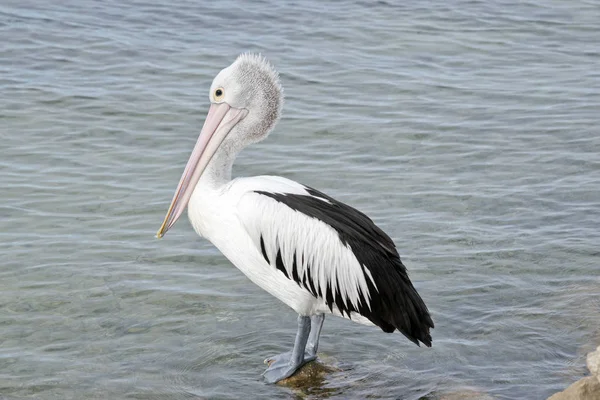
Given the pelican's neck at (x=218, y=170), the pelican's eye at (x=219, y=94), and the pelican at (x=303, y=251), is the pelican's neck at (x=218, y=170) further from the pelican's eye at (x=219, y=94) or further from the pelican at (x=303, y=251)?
the pelican's eye at (x=219, y=94)

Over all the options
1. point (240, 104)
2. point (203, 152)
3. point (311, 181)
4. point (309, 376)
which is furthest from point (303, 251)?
point (311, 181)

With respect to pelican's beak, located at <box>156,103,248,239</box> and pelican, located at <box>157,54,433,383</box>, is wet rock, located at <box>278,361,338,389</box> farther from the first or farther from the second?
pelican's beak, located at <box>156,103,248,239</box>

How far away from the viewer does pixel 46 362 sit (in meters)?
5.09

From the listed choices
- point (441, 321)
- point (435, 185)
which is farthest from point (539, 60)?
point (441, 321)

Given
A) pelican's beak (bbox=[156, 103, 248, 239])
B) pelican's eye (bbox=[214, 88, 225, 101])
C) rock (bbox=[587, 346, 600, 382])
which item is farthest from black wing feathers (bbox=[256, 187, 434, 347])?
rock (bbox=[587, 346, 600, 382])

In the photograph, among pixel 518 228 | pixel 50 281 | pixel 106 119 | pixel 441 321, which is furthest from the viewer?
pixel 106 119

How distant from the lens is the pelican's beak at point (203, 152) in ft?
16.7

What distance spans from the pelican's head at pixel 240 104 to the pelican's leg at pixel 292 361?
96 centimetres

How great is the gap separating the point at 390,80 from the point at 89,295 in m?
4.84

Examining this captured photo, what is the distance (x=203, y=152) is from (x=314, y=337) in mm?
1052

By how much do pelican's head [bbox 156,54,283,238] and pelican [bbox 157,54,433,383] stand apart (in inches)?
5.3

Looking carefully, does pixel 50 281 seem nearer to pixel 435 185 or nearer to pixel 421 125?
pixel 435 185

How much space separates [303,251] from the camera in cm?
482

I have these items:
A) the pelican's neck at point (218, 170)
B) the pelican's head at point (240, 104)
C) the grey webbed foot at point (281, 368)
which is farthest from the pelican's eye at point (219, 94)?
the grey webbed foot at point (281, 368)
